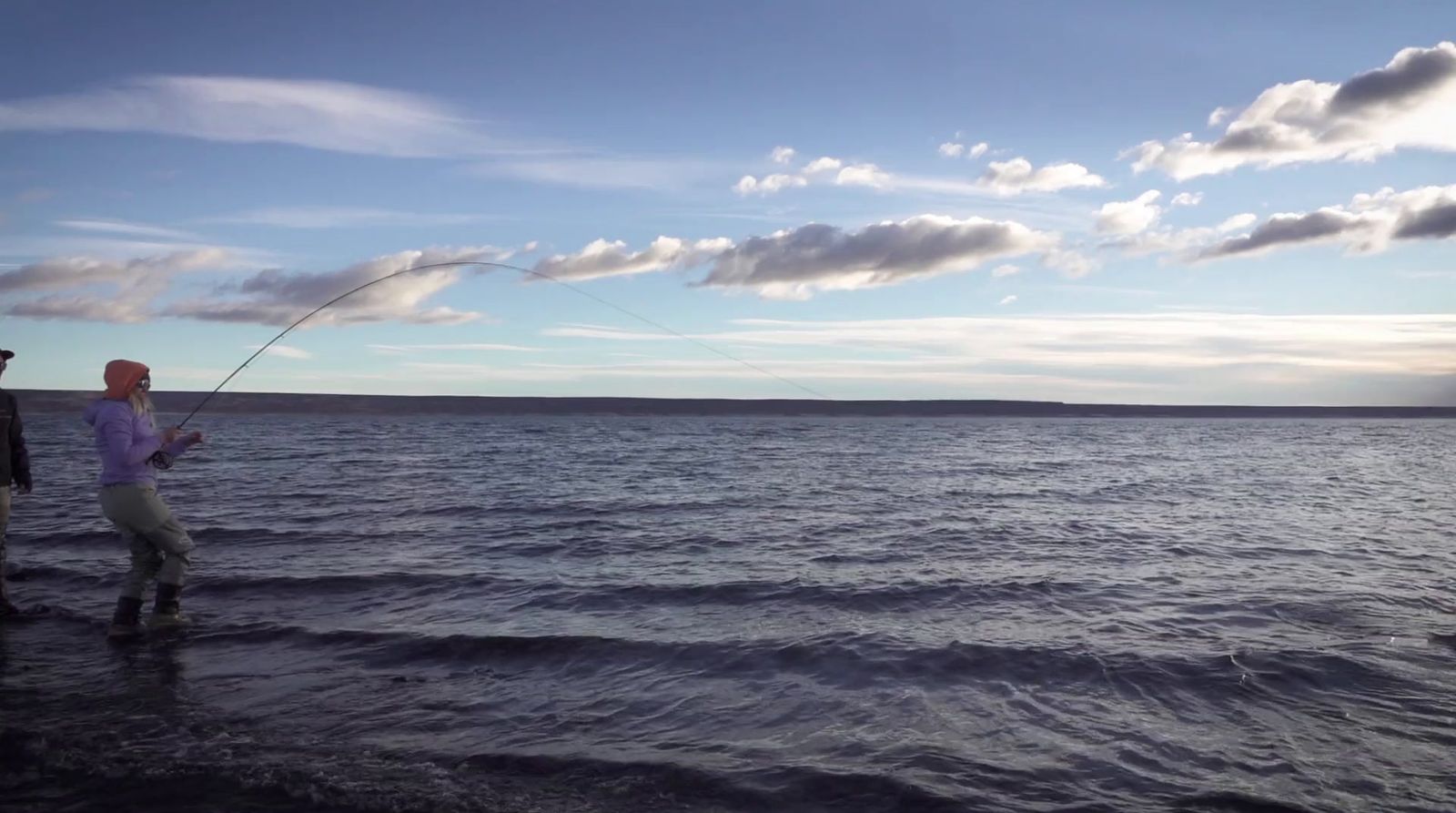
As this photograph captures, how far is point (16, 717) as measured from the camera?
677cm

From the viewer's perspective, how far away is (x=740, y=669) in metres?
8.73

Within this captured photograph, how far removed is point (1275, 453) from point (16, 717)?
66677 millimetres

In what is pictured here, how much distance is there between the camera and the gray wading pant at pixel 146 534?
877 centimetres

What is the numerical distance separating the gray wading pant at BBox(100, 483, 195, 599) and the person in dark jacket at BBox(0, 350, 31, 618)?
162 cm

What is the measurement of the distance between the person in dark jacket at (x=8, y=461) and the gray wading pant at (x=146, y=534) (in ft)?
5.32

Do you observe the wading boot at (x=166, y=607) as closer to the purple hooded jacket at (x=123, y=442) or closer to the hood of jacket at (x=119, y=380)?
the purple hooded jacket at (x=123, y=442)

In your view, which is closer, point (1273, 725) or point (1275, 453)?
point (1273, 725)

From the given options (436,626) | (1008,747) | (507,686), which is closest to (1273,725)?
(1008,747)

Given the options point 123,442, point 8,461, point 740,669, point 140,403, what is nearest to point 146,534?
point 123,442

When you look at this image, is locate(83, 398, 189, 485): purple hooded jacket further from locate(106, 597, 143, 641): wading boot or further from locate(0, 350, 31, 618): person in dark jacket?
locate(0, 350, 31, 618): person in dark jacket

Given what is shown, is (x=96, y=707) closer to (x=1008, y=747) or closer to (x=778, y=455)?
(x=1008, y=747)

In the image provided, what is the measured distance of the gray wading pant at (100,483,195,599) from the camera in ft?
28.8

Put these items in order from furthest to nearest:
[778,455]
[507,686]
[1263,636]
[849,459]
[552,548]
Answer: [778,455] → [849,459] → [552,548] → [1263,636] → [507,686]

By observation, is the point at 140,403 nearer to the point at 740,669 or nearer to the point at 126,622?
the point at 126,622
